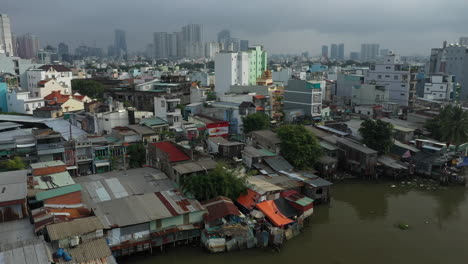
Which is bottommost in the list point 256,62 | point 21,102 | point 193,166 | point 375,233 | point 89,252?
point 375,233

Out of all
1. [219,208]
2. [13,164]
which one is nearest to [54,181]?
[13,164]

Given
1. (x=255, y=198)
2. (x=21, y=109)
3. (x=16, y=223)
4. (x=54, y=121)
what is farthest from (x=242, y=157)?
(x=21, y=109)

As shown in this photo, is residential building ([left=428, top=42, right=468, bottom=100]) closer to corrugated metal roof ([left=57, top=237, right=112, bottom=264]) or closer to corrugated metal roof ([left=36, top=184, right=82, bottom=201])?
corrugated metal roof ([left=36, top=184, right=82, bottom=201])

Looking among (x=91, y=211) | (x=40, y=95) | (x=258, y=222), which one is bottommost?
(x=258, y=222)

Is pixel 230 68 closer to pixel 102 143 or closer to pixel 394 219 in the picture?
pixel 102 143

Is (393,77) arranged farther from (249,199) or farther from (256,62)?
(249,199)

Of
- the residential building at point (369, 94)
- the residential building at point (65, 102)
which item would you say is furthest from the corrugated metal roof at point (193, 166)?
the residential building at point (369, 94)

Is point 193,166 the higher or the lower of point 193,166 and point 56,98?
the lower
